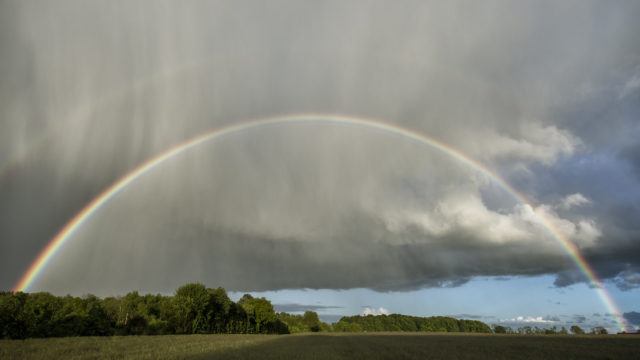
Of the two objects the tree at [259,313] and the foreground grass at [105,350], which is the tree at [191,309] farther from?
the foreground grass at [105,350]

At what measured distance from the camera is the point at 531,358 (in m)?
39.6

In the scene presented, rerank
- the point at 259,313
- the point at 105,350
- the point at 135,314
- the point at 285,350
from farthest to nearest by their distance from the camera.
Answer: the point at 259,313 < the point at 135,314 < the point at 285,350 < the point at 105,350

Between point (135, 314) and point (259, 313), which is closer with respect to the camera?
point (135, 314)

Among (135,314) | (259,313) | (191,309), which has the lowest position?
(135,314)

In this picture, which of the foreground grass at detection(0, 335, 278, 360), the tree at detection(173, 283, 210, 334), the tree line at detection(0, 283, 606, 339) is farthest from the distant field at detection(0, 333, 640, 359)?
the tree at detection(173, 283, 210, 334)

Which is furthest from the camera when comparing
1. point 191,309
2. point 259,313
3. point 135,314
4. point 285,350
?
point 259,313

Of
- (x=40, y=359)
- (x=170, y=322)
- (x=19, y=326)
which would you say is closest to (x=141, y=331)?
(x=170, y=322)

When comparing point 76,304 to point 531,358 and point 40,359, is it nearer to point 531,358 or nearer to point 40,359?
point 40,359

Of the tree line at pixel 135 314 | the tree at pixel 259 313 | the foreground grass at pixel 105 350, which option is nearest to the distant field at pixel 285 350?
the foreground grass at pixel 105 350

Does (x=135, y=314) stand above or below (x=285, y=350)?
above

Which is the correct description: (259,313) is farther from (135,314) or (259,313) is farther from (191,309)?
(135,314)

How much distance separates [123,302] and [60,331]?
35.0 m

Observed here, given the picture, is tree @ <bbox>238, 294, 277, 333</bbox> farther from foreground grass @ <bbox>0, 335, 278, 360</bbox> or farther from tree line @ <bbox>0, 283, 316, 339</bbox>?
foreground grass @ <bbox>0, 335, 278, 360</bbox>

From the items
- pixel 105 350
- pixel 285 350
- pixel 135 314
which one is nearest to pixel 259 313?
pixel 135 314
